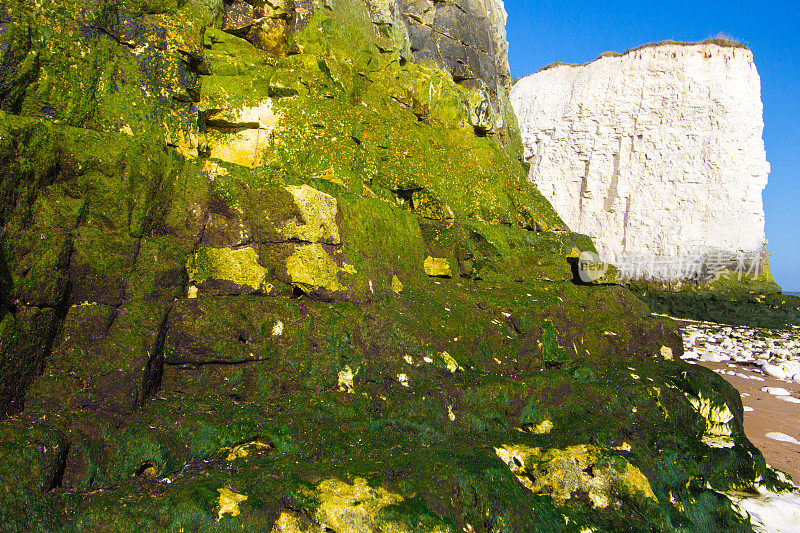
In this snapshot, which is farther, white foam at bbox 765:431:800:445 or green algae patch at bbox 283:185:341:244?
white foam at bbox 765:431:800:445

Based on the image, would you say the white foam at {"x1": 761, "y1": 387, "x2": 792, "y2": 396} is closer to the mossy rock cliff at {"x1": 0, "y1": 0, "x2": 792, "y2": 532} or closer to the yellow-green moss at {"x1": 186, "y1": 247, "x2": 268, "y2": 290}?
the mossy rock cliff at {"x1": 0, "y1": 0, "x2": 792, "y2": 532}

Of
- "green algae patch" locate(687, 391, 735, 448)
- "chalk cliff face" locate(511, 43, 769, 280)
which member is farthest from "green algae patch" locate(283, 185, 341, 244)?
"chalk cliff face" locate(511, 43, 769, 280)

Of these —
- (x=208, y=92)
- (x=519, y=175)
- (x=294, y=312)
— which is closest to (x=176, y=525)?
(x=294, y=312)

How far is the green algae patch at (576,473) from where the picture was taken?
3828 millimetres

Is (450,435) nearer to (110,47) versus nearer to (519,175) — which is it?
(110,47)

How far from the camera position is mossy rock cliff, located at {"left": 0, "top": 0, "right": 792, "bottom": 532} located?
3107mm

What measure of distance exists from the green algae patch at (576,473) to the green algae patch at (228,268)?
2681mm

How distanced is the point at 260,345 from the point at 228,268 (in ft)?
2.77

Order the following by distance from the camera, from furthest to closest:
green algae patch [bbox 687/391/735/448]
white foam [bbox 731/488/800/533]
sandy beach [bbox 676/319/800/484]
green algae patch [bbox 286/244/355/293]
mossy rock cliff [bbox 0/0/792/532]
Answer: sandy beach [bbox 676/319/800/484] → green algae patch [bbox 687/391/735/448] → green algae patch [bbox 286/244/355/293] → white foam [bbox 731/488/800/533] → mossy rock cliff [bbox 0/0/792/532]

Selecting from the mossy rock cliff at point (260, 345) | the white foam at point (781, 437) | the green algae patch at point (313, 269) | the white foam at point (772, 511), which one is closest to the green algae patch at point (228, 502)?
the mossy rock cliff at point (260, 345)

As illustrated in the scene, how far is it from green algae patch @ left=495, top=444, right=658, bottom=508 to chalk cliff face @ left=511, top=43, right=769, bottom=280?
22.9 m

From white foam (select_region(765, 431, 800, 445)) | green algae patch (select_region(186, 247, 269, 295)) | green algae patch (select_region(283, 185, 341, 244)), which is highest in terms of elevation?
green algae patch (select_region(283, 185, 341, 244))

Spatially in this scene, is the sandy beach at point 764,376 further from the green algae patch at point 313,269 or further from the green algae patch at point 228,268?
the green algae patch at point 228,268

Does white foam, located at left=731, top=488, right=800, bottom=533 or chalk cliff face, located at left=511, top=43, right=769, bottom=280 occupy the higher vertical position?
chalk cliff face, located at left=511, top=43, right=769, bottom=280
